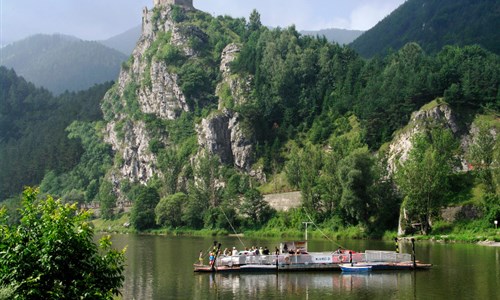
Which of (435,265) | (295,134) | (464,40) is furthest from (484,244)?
(464,40)

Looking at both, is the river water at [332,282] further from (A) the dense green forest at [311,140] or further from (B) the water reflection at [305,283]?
(A) the dense green forest at [311,140]

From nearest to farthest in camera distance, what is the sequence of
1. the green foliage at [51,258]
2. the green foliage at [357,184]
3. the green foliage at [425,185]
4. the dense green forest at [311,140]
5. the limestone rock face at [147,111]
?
the green foliage at [51,258], the green foliage at [425,185], the green foliage at [357,184], the dense green forest at [311,140], the limestone rock face at [147,111]

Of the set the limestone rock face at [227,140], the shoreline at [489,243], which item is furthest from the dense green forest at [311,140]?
the shoreline at [489,243]

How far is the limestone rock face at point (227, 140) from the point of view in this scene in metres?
148

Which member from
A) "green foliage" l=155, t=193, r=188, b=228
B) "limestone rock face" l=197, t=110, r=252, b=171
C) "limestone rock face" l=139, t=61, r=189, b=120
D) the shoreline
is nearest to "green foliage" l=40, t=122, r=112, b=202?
"limestone rock face" l=139, t=61, r=189, b=120

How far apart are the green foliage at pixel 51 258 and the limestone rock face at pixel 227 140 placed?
420 feet

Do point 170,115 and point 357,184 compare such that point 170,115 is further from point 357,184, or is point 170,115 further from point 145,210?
point 357,184

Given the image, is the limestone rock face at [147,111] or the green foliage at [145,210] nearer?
the green foliage at [145,210]

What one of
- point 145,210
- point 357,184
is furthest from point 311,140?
point 357,184

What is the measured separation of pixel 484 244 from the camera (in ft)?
219

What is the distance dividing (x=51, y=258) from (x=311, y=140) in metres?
123

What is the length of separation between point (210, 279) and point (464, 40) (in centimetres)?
17521

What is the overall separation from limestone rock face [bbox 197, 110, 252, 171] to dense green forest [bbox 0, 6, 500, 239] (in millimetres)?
2587

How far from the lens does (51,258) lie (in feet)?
56.2
